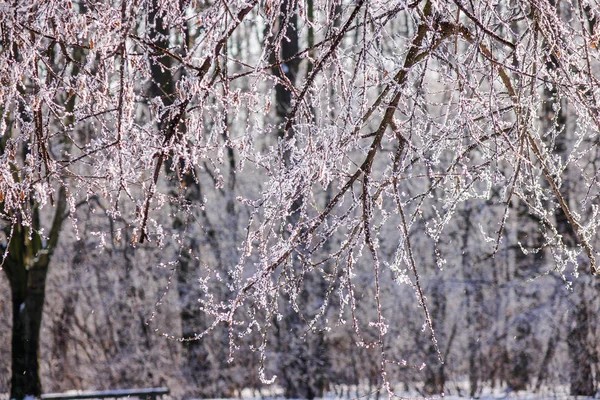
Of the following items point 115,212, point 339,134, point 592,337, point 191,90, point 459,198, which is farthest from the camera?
point 592,337

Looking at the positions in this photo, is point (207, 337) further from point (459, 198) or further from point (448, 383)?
point (459, 198)

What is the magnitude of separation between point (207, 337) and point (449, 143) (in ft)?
28.3

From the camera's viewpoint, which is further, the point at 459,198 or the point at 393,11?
the point at 459,198

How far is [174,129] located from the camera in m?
3.06

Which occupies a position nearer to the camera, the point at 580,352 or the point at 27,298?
the point at 27,298

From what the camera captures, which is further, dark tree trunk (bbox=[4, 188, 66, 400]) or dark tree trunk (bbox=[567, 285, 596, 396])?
dark tree trunk (bbox=[567, 285, 596, 396])

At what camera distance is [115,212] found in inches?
146

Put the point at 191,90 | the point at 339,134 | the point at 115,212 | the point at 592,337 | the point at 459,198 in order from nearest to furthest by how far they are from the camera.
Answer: the point at 191,90 → the point at 339,134 → the point at 115,212 → the point at 459,198 → the point at 592,337

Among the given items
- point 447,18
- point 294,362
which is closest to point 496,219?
point 294,362

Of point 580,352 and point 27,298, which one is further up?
point 27,298

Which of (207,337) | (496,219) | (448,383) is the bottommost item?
(448,383)

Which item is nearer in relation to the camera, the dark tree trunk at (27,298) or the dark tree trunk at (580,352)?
the dark tree trunk at (27,298)

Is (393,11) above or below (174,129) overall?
above

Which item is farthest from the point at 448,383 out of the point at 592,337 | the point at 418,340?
the point at 592,337
